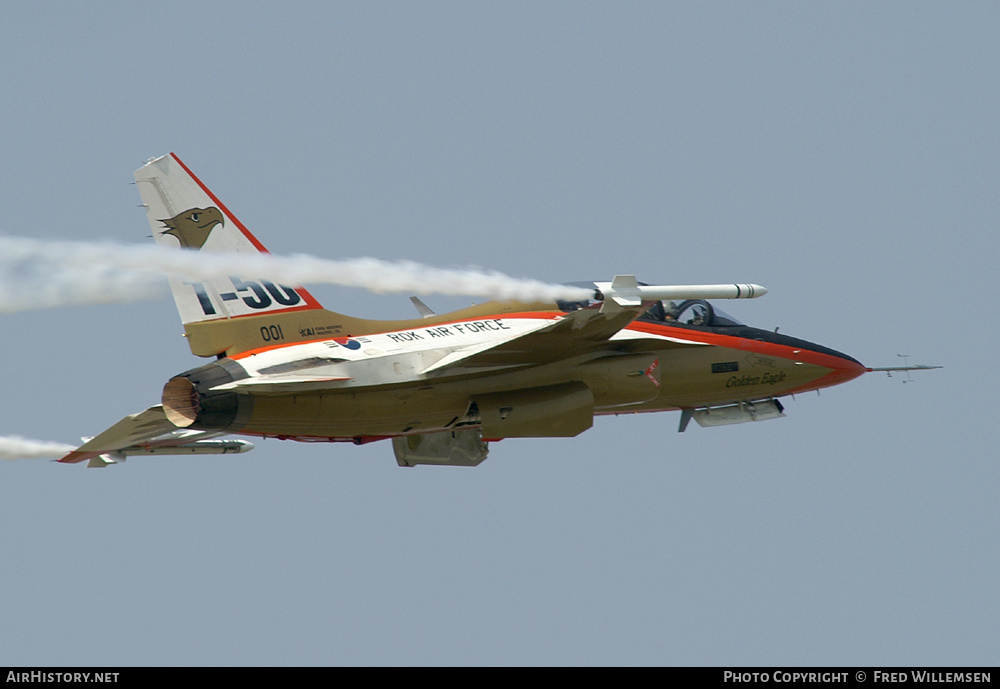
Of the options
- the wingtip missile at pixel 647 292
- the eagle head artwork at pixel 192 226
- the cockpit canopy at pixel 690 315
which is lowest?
the wingtip missile at pixel 647 292

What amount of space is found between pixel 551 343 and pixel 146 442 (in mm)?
7320

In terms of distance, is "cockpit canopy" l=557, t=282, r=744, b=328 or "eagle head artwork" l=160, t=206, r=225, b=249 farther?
"cockpit canopy" l=557, t=282, r=744, b=328

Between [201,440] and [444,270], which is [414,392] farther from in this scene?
[201,440]

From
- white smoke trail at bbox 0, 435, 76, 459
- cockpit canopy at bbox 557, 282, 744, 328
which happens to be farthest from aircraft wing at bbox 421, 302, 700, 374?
white smoke trail at bbox 0, 435, 76, 459

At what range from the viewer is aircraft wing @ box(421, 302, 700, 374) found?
2027 centimetres

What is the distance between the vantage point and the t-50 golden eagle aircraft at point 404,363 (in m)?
19.6

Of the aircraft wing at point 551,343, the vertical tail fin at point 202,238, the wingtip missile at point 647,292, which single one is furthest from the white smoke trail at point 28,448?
the wingtip missile at point 647,292

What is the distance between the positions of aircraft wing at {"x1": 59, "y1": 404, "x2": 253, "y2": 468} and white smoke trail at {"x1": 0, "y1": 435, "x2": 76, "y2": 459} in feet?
0.61

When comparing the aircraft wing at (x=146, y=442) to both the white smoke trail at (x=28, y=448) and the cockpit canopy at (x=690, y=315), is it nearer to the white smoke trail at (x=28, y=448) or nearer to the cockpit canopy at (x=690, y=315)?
the white smoke trail at (x=28, y=448)

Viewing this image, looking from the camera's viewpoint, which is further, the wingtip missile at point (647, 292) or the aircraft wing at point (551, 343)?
the aircraft wing at point (551, 343)

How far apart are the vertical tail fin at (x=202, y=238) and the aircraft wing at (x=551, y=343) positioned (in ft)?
7.79

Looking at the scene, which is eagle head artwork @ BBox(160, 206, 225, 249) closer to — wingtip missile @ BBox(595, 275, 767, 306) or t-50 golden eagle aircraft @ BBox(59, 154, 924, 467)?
t-50 golden eagle aircraft @ BBox(59, 154, 924, 467)

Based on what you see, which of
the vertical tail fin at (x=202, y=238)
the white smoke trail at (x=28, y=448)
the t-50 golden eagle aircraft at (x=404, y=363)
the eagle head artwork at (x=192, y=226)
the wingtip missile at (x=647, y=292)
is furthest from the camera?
the white smoke trail at (x=28, y=448)
